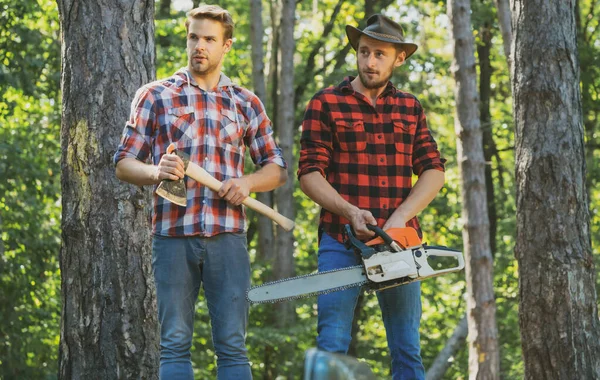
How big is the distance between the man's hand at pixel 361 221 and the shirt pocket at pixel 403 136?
0.52 meters

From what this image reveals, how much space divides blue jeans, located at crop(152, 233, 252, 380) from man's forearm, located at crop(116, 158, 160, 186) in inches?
11.2

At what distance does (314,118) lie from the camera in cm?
481

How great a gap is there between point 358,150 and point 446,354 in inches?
548

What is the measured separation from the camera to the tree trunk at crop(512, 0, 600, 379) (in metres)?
6.96

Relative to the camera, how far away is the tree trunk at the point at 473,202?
1250cm

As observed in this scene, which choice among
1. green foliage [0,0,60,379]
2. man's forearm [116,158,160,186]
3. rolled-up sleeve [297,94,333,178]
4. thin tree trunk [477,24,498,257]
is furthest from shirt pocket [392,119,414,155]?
thin tree trunk [477,24,498,257]

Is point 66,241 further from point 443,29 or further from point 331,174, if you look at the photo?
point 443,29

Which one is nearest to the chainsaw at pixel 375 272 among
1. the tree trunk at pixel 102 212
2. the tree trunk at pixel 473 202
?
the tree trunk at pixel 102 212

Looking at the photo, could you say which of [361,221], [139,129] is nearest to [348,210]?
[361,221]

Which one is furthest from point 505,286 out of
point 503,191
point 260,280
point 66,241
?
point 66,241

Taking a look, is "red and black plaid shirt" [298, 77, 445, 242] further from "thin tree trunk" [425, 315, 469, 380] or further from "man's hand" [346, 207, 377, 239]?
"thin tree trunk" [425, 315, 469, 380]

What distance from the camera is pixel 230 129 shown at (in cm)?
458

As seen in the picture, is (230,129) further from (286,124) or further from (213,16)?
(286,124)

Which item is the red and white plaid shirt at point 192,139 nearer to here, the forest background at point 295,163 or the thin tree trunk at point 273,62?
the forest background at point 295,163
